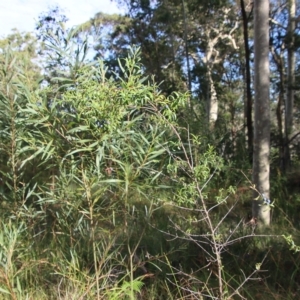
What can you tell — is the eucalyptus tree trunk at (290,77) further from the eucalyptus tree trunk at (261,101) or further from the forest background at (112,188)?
the forest background at (112,188)

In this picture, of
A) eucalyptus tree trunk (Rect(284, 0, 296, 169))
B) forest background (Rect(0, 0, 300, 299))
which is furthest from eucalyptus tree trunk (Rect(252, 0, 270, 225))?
eucalyptus tree trunk (Rect(284, 0, 296, 169))

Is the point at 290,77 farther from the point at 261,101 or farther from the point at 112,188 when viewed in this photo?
the point at 112,188

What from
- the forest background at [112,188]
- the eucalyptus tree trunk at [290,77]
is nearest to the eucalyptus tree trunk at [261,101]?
the forest background at [112,188]

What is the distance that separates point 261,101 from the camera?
188 inches

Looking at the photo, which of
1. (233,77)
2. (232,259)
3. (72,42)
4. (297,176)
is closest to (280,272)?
(232,259)

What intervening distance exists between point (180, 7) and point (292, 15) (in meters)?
3.80

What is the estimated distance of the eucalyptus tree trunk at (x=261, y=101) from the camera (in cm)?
471

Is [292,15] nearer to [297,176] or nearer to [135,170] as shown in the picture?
[297,176]

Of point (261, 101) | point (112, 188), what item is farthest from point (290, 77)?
point (112, 188)

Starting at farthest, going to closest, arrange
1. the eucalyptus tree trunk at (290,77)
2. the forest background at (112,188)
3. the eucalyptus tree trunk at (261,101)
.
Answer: the eucalyptus tree trunk at (290,77)
the eucalyptus tree trunk at (261,101)
the forest background at (112,188)

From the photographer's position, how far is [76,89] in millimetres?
2689

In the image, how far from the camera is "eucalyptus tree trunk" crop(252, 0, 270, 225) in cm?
471

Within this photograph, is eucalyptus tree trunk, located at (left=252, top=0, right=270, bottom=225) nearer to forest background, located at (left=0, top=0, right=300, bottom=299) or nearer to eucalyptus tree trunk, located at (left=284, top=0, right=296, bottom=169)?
forest background, located at (left=0, top=0, right=300, bottom=299)

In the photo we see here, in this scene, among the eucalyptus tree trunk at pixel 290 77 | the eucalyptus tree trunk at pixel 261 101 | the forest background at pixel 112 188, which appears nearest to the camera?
the forest background at pixel 112 188
